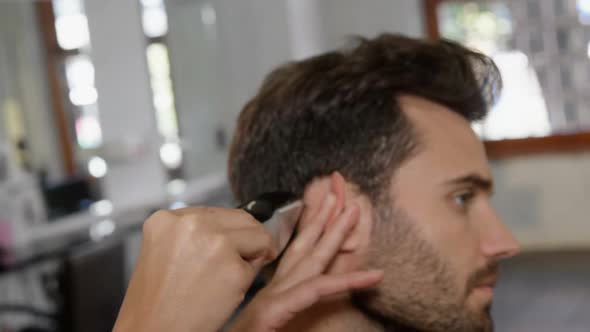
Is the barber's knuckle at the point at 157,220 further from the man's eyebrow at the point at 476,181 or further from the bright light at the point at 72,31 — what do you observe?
the bright light at the point at 72,31

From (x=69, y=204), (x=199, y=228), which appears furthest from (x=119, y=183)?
(x=199, y=228)

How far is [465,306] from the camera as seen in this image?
3.57 feet

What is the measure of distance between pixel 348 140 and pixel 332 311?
0.87 ft

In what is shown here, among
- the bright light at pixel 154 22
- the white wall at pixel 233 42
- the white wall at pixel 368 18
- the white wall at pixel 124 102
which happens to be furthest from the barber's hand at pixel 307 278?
the white wall at pixel 368 18

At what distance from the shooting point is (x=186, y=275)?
0.67 metres

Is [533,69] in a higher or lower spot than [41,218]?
higher

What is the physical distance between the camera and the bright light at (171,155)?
13.9ft

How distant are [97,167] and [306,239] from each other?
10.2 feet

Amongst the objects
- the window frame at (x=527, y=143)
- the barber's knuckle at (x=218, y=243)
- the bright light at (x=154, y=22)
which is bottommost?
the window frame at (x=527, y=143)

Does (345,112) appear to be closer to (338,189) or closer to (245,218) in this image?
(338,189)

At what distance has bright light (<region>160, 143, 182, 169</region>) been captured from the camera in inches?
167

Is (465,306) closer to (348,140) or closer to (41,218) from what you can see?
(348,140)

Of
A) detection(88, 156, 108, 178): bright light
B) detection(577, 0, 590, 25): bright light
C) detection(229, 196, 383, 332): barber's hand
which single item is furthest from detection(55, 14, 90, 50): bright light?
detection(229, 196, 383, 332): barber's hand

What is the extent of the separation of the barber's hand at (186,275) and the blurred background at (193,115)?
247cm
